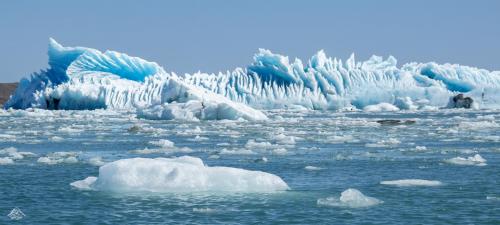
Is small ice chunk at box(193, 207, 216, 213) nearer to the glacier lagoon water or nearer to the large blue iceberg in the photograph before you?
the glacier lagoon water

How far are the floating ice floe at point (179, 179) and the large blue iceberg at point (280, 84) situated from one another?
36415 mm

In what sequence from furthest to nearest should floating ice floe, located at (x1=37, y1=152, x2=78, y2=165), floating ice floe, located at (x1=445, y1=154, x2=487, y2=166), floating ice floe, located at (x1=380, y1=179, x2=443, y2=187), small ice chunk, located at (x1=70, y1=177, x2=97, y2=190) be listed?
1. floating ice floe, located at (x1=37, y1=152, x2=78, y2=165)
2. floating ice floe, located at (x1=445, y1=154, x2=487, y2=166)
3. floating ice floe, located at (x1=380, y1=179, x2=443, y2=187)
4. small ice chunk, located at (x1=70, y1=177, x2=97, y2=190)

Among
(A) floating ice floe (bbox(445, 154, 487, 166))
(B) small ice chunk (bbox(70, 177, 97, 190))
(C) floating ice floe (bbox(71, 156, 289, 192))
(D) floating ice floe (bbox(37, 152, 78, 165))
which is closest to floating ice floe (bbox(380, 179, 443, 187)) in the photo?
(C) floating ice floe (bbox(71, 156, 289, 192))

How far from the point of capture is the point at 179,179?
983cm

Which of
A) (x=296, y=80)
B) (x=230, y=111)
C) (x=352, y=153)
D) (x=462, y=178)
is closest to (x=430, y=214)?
(x=462, y=178)

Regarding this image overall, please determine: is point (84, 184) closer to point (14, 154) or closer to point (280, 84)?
point (14, 154)

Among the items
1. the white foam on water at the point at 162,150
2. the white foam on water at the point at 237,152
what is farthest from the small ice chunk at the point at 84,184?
the white foam on water at the point at 162,150

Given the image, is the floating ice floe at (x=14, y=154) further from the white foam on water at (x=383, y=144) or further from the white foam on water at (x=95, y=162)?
the white foam on water at (x=383, y=144)

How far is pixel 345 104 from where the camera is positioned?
5000 cm

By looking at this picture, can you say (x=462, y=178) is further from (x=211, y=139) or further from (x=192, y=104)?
(x=192, y=104)

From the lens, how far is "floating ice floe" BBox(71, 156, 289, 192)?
32.3 feet

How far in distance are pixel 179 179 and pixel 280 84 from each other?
130 ft

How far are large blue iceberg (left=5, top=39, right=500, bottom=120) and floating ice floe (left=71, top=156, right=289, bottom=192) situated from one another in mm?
36415

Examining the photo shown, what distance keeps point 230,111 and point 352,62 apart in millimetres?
20148
